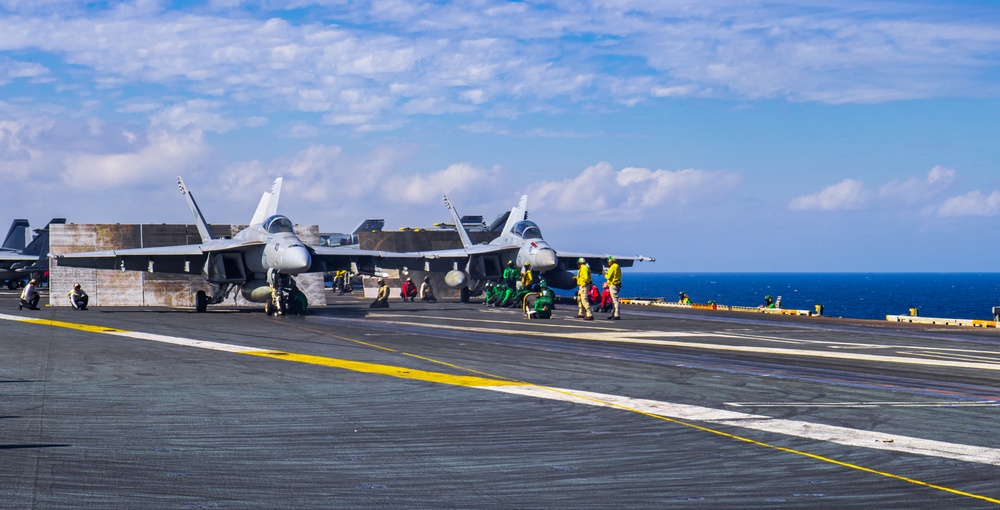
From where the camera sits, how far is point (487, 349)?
2064 cm

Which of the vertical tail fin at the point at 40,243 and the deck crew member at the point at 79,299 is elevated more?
the vertical tail fin at the point at 40,243

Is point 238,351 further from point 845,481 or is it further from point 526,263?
point 526,263

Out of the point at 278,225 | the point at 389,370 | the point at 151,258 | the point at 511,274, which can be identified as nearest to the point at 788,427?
the point at 389,370

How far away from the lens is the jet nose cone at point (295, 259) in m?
31.5

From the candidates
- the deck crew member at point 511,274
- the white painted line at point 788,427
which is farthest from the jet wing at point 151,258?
the white painted line at point 788,427

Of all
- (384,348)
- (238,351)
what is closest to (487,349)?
(384,348)

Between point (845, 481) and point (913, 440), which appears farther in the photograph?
point (913, 440)

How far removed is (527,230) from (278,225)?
1324cm

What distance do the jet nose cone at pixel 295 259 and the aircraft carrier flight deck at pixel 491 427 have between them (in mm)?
10607

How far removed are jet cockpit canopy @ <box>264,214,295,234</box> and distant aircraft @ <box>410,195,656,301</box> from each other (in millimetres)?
11312

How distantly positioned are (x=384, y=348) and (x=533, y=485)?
13.4 m

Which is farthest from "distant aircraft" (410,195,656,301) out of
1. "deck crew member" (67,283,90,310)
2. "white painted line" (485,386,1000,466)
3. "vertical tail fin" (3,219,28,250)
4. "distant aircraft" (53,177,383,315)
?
"vertical tail fin" (3,219,28,250)

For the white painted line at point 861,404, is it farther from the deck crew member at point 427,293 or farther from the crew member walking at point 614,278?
the deck crew member at point 427,293

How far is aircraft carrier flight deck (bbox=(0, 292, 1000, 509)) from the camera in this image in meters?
7.24
